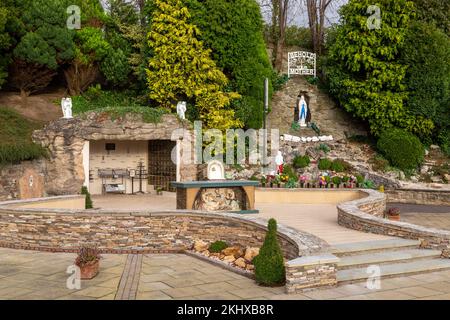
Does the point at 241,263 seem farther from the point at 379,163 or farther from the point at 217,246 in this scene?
the point at 379,163

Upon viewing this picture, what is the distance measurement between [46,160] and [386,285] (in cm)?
1731

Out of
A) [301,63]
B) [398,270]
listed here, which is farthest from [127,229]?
[301,63]

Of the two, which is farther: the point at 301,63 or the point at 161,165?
the point at 301,63

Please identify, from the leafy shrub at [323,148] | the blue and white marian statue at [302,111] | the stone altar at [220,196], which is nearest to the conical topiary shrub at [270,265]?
the stone altar at [220,196]

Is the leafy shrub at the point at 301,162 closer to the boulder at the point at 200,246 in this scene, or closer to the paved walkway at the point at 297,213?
the paved walkway at the point at 297,213

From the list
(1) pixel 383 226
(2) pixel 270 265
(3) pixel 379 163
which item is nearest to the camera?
(2) pixel 270 265

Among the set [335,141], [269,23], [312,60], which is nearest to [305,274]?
[335,141]

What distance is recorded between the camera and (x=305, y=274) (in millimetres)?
8148

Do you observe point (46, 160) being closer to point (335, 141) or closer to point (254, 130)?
point (254, 130)

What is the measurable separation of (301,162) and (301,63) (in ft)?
34.0

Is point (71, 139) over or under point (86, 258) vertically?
over

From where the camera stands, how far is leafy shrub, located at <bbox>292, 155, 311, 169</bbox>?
25617 millimetres

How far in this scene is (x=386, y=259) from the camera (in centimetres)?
978

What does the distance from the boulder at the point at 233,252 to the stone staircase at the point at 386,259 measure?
7.47ft
